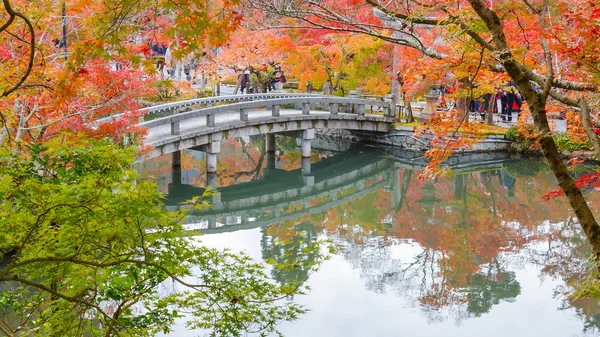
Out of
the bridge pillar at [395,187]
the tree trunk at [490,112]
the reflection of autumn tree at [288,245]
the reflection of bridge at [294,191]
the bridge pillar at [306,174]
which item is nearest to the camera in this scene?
the reflection of autumn tree at [288,245]

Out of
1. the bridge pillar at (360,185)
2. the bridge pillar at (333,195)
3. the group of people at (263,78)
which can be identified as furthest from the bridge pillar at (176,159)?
the group of people at (263,78)

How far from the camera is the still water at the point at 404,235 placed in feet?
30.9

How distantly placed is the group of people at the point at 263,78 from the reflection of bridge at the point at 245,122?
128 inches

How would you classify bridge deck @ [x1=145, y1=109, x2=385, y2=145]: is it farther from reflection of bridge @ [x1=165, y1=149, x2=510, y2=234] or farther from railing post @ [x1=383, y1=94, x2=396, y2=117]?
railing post @ [x1=383, y1=94, x2=396, y2=117]

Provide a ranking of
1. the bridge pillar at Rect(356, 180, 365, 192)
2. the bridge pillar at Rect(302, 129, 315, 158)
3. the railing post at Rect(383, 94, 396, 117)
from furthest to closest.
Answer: the railing post at Rect(383, 94, 396, 117), the bridge pillar at Rect(302, 129, 315, 158), the bridge pillar at Rect(356, 180, 365, 192)

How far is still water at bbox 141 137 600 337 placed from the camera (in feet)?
30.9

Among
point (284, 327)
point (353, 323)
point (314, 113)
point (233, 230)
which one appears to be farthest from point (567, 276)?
point (314, 113)

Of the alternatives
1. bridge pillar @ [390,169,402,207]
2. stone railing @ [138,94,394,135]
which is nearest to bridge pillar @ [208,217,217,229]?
stone railing @ [138,94,394,135]

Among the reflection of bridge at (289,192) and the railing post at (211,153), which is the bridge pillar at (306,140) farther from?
the railing post at (211,153)

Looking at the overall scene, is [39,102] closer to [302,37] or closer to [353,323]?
Answer: [353,323]

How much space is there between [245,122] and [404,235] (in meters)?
6.04

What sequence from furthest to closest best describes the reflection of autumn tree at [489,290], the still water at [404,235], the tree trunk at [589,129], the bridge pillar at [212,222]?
the bridge pillar at [212,222] → the reflection of autumn tree at [489,290] → the still water at [404,235] → the tree trunk at [589,129]

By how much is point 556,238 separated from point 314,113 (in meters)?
8.79

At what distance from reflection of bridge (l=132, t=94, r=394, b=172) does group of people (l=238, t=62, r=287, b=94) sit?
326 cm
